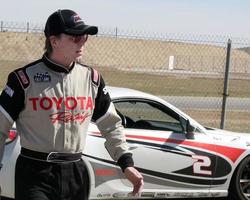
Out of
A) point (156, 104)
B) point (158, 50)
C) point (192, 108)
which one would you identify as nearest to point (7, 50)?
point (158, 50)

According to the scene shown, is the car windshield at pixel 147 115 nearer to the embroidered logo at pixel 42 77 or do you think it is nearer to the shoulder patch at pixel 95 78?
the shoulder patch at pixel 95 78

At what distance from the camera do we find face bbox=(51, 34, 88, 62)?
3037 millimetres

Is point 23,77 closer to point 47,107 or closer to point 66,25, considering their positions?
point 47,107

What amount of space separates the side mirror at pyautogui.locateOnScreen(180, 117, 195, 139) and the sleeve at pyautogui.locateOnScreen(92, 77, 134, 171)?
2946 millimetres

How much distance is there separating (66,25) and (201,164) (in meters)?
3.69

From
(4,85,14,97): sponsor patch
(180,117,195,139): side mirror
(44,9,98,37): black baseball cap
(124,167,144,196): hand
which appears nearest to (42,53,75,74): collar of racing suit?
(44,9,98,37): black baseball cap

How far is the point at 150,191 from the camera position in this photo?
624 cm

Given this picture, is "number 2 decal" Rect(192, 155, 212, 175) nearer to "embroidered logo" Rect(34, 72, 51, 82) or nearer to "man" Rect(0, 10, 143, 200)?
"man" Rect(0, 10, 143, 200)

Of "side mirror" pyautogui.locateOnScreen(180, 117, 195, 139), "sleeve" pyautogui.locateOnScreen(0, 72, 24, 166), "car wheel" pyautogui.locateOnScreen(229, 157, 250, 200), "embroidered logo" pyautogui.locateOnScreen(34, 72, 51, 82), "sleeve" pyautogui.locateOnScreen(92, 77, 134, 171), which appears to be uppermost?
"embroidered logo" pyautogui.locateOnScreen(34, 72, 51, 82)

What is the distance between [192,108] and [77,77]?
1593 cm

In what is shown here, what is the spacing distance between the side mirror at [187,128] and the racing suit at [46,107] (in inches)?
128

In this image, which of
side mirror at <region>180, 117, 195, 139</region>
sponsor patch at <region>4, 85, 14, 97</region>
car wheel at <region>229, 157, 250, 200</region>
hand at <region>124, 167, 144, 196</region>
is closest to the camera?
sponsor patch at <region>4, 85, 14, 97</region>

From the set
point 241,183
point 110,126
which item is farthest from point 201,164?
point 110,126

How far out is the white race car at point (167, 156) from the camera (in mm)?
5992
